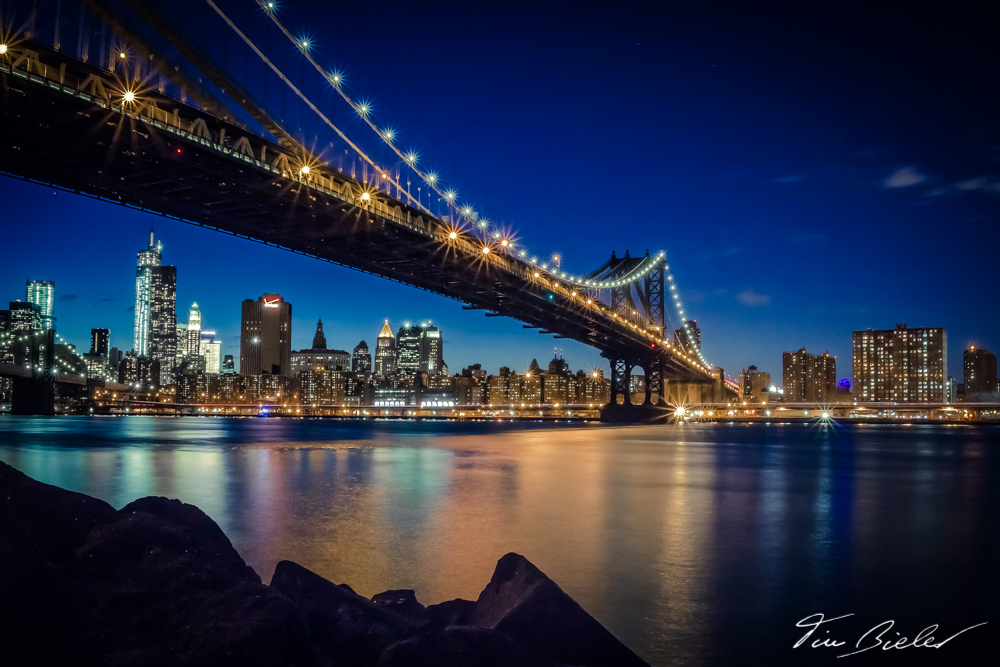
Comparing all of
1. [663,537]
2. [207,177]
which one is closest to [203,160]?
[207,177]

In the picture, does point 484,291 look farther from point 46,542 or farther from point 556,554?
point 46,542

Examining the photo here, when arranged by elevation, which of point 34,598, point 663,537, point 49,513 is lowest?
point 663,537

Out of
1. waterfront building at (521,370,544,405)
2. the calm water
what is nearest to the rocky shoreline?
the calm water

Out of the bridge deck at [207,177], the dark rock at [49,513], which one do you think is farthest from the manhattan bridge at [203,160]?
the dark rock at [49,513]

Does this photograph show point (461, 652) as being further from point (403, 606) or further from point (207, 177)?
point (207, 177)

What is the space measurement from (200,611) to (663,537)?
837cm

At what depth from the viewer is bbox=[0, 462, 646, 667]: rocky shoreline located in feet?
12.6

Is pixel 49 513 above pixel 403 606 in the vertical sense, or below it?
above

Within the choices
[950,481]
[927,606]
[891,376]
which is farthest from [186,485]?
[891,376]

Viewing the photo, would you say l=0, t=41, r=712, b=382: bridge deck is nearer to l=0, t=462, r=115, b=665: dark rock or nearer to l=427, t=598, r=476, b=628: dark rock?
l=0, t=462, r=115, b=665: dark rock

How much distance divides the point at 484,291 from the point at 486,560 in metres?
47.5

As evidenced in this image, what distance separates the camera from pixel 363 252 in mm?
45500

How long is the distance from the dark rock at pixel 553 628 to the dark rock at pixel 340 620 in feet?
2.29

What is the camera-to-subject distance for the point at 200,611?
418 centimetres
